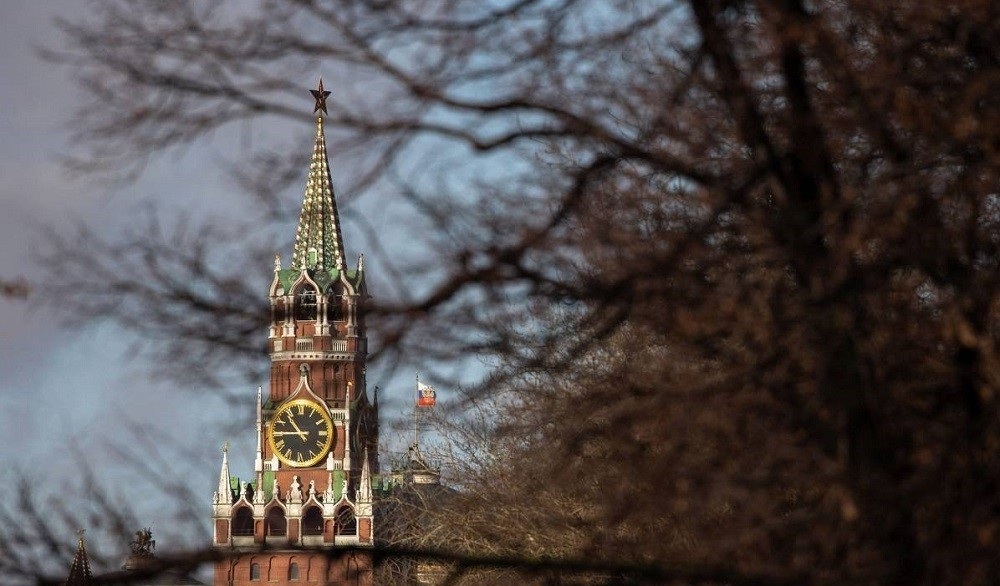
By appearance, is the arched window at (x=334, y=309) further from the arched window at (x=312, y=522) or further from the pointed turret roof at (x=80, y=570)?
the arched window at (x=312, y=522)

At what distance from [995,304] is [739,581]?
2497mm

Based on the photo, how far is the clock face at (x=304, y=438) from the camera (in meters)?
112

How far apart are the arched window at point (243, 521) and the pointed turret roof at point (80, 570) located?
101566mm

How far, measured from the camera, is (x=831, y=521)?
849cm

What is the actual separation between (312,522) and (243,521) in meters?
3.54

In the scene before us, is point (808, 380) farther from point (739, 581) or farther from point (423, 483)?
point (423, 483)

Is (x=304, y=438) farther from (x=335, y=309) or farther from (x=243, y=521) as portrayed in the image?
(x=335, y=309)

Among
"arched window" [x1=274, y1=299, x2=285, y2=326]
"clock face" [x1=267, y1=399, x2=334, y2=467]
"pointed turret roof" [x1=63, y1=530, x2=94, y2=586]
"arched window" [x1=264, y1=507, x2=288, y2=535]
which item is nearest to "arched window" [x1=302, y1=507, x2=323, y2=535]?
"arched window" [x1=264, y1=507, x2=288, y2=535]

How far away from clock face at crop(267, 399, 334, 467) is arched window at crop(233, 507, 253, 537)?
10.6ft

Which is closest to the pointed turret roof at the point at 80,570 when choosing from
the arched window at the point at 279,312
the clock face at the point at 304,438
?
the arched window at the point at 279,312

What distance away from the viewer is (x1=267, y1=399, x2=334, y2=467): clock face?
112125 millimetres

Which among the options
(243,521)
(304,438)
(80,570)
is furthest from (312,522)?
(80,570)

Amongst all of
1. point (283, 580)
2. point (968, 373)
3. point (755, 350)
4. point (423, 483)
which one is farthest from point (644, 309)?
point (283, 580)

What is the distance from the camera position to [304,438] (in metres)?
113
